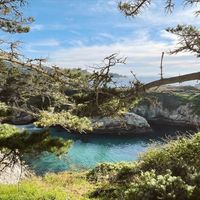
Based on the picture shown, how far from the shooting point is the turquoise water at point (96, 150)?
3266cm

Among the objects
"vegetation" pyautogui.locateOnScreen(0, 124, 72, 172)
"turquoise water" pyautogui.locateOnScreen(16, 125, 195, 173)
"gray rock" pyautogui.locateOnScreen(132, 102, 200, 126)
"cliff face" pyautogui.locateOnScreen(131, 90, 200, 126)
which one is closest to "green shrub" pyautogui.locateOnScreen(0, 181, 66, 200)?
"vegetation" pyautogui.locateOnScreen(0, 124, 72, 172)

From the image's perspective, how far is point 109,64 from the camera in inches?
364

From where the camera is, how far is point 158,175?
11055 millimetres

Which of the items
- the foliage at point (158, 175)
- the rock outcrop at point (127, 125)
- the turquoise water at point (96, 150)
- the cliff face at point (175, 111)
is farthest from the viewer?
the cliff face at point (175, 111)

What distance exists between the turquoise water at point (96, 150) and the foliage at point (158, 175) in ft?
36.4

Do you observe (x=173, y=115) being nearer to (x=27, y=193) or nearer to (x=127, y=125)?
(x=127, y=125)

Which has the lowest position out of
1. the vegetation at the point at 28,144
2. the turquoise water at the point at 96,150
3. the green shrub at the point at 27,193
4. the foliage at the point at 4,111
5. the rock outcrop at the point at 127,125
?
the turquoise water at the point at 96,150

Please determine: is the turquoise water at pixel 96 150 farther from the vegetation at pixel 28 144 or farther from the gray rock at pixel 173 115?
the vegetation at pixel 28 144

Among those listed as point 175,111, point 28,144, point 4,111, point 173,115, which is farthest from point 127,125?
point 28,144

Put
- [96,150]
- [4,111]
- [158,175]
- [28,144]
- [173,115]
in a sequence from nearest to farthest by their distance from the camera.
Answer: [28,144] < [158,175] < [4,111] < [96,150] < [173,115]

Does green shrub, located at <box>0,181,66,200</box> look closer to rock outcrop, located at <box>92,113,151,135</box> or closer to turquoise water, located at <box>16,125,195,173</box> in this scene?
turquoise water, located at <box>16,125,195,173</box>

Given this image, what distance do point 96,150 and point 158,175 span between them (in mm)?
30990

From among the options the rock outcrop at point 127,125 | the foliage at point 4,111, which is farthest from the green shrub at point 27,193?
the rock outcrop at point 127,125

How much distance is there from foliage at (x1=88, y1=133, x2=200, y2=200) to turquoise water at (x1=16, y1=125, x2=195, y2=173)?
11093mm
